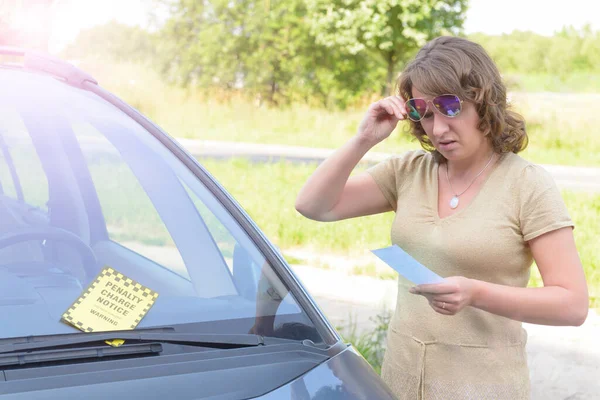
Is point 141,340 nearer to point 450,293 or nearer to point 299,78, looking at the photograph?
point 450,293

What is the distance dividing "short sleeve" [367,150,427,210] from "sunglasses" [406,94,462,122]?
0.67 feet

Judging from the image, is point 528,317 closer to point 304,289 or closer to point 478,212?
point 478,212

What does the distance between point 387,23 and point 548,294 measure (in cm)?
2175

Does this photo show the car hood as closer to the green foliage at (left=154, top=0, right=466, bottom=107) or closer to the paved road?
the paved road

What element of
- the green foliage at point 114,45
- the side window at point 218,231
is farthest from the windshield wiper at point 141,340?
the green foliage at point 114,45

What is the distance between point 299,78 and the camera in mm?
28859

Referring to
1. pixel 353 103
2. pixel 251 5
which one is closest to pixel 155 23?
pixel 251 5

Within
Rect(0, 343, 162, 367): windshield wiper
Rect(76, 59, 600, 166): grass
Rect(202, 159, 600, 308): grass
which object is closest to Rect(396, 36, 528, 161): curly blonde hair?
Rect(0, 343, 162, 367): windshield wiper

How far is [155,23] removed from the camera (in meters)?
31.0

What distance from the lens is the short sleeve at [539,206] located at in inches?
75.2

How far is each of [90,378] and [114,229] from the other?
2.58 feet

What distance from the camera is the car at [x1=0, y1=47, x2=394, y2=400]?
150 centimetres

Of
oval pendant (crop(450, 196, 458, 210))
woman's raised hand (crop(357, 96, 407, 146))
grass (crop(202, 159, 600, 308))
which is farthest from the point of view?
grass (crop(202, 159, 600, 308))

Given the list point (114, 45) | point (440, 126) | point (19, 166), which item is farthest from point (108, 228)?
point (114, 45)
